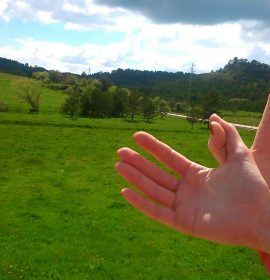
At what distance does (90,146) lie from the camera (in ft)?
111

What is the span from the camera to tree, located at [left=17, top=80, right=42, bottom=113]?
74.0 metres

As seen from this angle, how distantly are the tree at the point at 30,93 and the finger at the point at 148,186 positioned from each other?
71.7 m

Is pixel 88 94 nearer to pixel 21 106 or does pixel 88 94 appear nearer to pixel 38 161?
pixel 21 106

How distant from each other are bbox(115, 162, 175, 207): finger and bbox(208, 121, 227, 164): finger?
464mm

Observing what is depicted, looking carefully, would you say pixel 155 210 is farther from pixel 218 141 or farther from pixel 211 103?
pixel 211 103

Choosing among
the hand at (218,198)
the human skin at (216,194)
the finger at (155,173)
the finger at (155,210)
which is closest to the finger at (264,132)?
the human skin at (216,194)

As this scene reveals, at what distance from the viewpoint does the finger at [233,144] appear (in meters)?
3.05

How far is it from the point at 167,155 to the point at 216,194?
1.76 ft

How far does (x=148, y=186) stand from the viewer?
321 cm

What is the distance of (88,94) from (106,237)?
209 feet

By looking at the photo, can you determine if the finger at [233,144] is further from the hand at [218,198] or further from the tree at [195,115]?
Result: the tree at [195,115]

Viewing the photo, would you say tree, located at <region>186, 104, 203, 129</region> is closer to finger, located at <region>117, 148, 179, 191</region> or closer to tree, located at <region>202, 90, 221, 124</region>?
tree, located at <region>202, 90, 221, 124</region>

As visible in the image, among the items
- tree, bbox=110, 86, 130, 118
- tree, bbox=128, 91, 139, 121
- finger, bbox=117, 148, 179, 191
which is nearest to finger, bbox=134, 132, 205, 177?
finger, bbox=117, 148, 179, 191

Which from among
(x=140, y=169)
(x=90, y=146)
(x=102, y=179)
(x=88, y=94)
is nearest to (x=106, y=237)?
(x=102, y=179)
